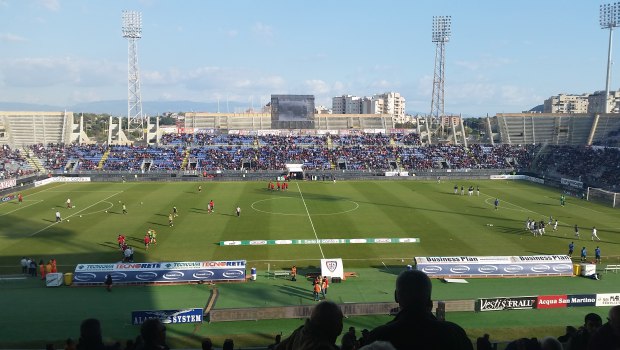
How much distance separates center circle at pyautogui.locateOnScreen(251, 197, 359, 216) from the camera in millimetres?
42906

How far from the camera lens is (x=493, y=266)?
81.8ft

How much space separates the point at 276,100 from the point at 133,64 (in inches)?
1007

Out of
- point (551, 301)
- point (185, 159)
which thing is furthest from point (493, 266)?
point (185, 159)

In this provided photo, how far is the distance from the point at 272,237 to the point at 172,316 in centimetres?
1565

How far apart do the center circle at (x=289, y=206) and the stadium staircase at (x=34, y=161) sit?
3886 centimetres

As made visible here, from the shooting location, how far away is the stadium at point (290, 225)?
20.0 m

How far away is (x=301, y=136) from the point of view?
3519 inches

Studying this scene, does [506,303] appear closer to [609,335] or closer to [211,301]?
[211,301]

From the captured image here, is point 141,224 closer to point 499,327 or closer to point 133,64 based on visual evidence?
point 499,327

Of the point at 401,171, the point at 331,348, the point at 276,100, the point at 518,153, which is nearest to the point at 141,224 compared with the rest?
the point at 331,348

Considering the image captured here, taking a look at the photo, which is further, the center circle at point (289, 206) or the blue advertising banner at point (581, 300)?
the center circle at point (289, 206)

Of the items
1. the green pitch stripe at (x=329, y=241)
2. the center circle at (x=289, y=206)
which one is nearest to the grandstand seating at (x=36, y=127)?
the center circle at (x=289, y=206)

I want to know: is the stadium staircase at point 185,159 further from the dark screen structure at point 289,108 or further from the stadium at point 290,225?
the dark screen structure at point 289,108

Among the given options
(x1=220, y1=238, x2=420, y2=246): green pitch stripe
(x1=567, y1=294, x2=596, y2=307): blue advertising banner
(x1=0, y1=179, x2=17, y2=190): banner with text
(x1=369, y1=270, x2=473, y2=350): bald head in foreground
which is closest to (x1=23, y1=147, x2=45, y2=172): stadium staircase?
(x1=0, y1=179, x2=17, y2=190): banner with text
